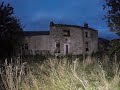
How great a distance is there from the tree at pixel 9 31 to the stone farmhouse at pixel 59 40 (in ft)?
94.4


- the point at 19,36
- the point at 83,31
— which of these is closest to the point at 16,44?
the point at 19,36

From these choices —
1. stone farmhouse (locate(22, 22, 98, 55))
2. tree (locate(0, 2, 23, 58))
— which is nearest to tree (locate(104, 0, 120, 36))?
tree (locate(0, 2, 23, 58))

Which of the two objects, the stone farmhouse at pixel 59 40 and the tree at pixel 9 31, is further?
the stone farmhouse at pixel 59 40

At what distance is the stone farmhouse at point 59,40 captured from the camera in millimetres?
54719

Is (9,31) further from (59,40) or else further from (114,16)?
(59,40)

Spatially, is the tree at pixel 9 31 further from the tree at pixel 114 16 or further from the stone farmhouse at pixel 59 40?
the stone farmhouse at pixel 59 40

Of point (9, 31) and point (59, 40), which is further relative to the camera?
point (59, 40)

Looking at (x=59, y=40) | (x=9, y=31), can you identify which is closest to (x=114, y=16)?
(x=9, y=31)

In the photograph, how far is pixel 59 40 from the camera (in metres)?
54.8

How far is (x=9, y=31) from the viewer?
23.9 m

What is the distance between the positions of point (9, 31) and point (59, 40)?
1222 inches

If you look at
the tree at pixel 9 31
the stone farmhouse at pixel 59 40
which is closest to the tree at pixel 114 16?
the tree at pixel 9 31

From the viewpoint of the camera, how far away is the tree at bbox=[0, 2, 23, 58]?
2205 centimetres

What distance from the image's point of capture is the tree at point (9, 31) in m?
22.0
